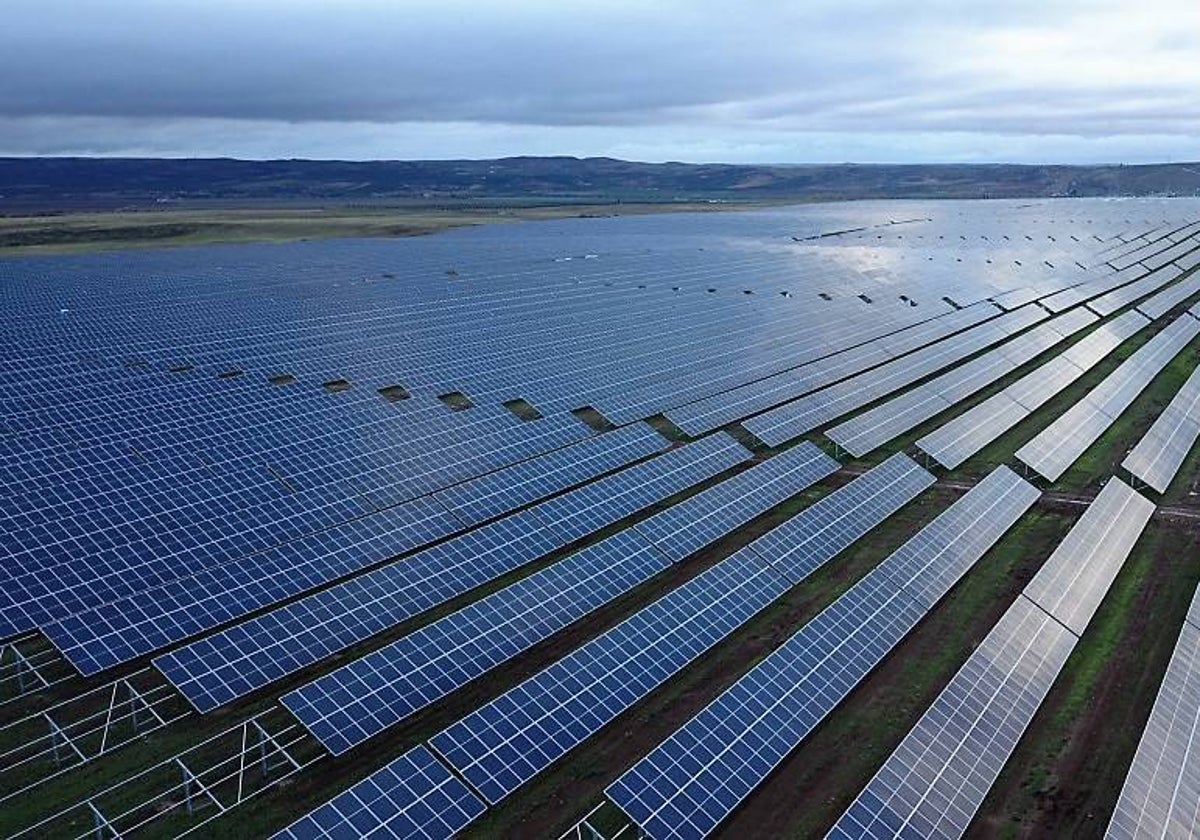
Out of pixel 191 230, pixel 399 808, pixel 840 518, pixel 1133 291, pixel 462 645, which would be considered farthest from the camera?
pixel 191 230

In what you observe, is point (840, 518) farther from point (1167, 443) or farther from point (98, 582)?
point (98, 582)

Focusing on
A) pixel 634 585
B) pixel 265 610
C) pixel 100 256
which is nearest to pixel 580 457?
pixel 634 585

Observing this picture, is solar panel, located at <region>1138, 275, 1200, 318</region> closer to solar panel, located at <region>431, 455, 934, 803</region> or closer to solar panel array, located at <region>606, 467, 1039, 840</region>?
solar panel array, located at <region>606, 467, 1039, 840</region>

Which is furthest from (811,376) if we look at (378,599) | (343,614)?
(343,614)

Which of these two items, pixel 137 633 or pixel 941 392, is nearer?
pixel 137 633

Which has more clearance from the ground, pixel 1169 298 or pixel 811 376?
pixel 811 376

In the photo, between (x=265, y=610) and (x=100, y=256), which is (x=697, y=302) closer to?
(x=265, y=610)
